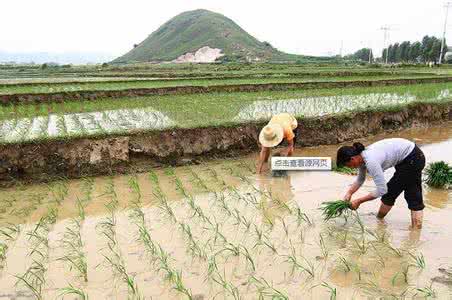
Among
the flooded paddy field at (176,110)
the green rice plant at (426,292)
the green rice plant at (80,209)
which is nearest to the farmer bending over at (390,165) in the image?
the green rice plant at (426,292)

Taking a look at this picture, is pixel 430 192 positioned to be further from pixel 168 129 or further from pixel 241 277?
pixel 168 129

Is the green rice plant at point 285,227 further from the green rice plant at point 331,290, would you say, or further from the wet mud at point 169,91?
the wet mud at point 169,91

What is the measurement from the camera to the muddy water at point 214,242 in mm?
3270

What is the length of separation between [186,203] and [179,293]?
7.12 ft

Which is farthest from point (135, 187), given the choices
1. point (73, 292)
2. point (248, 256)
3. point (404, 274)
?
point (404, 274)

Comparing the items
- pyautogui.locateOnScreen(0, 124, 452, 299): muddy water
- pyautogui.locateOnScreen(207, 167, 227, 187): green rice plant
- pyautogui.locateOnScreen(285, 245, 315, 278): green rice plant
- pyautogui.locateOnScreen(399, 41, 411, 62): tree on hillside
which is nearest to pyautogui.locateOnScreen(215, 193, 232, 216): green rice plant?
pyautogui.locateOnScreen(0, 124, 452, 299): muddy water

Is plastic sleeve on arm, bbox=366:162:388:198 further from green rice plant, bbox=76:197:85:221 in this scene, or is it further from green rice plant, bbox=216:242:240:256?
green rice plant, bbox=76:197:85:221

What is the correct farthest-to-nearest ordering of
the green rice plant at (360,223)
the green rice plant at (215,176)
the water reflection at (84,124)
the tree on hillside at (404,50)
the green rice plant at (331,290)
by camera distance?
the tree on hillside at (404,50)
the water reflection at (84,124)
the green rice plant at (215,176)
the green rice plant at (360,223)
the green rice plant at (331,290)

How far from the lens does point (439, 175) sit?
575cm

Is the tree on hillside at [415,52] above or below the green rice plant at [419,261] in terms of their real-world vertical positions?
above

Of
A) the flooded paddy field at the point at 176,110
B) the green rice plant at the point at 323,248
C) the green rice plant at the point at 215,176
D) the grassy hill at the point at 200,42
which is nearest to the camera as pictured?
the green rice plant at the point at 323,248

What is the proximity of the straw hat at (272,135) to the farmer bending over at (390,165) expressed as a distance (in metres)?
1.85

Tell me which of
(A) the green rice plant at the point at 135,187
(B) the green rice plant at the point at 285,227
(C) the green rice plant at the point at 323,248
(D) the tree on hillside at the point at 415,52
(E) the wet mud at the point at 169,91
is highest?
(D) the tree on hillside at the point at 415,52

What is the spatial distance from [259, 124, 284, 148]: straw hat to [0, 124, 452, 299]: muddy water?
1.90 feet
